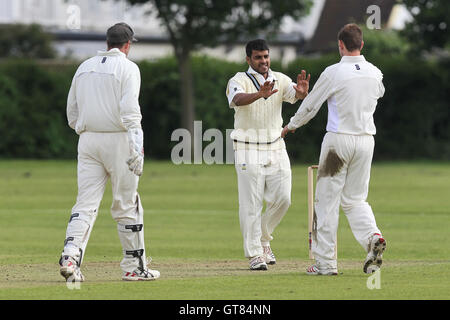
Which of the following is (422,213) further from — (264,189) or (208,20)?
(208,20)

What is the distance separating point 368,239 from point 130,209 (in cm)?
225

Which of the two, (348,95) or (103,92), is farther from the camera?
(348,95)

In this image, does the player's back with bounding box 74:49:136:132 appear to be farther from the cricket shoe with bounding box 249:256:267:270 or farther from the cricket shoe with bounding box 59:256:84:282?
the cricket shoe with bounding box 249:256:267:270

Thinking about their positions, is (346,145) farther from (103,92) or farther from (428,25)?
(428,25)

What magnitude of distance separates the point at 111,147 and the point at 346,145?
7.22 ft

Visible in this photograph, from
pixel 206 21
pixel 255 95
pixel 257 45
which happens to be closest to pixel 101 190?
pixel 255 95

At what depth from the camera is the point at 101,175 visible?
10.4 m

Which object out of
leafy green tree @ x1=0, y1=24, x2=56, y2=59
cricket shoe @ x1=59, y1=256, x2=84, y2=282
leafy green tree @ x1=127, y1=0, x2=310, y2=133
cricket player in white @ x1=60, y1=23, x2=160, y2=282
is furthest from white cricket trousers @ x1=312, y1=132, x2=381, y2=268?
leafy green tree @ x1=0, y1=24, x2=56, y2=59

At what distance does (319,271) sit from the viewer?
1062cm

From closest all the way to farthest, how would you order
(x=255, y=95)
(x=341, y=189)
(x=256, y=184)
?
(x=341, y=189), (x=255, y=95), (x=256, y=184)

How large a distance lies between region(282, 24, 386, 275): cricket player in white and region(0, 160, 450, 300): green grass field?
35 centimetres

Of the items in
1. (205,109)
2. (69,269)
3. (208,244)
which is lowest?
(208,244)

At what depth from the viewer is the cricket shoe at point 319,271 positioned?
34.7ft

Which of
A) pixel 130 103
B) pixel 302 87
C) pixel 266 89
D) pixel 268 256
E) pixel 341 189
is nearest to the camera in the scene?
pixel 130 103
